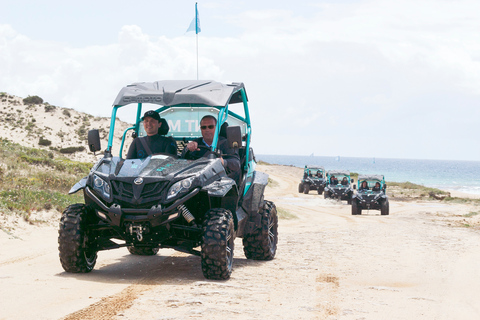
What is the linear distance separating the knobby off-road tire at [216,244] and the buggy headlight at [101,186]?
1236mm

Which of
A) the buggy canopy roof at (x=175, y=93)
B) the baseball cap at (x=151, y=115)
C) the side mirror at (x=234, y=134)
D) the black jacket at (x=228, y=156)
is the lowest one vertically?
the black jacket at (x=228, y=156)

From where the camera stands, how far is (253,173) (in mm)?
9805

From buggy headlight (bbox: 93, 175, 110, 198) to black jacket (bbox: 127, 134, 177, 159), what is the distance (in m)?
0.83

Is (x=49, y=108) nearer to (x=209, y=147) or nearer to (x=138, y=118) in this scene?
(x=138, y=118)

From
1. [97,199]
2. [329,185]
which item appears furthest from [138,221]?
[329,185]

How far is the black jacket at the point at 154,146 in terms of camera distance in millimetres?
8219

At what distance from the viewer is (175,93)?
26.5 ft

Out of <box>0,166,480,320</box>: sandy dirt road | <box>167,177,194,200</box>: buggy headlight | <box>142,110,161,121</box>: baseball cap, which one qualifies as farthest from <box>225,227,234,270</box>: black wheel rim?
<box>142,110,161,121</box>: baseball cap

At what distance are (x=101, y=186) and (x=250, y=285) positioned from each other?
7.16 feet

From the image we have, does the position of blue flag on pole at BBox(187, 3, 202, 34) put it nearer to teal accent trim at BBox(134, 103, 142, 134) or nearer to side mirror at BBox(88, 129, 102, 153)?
teal accent trim at BBox(134, 103, 142, 134)

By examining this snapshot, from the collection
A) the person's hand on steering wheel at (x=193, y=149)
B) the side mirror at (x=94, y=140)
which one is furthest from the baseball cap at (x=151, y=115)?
the side mirror at (x=94, y=140)

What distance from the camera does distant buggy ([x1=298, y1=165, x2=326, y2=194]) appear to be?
43.9 m

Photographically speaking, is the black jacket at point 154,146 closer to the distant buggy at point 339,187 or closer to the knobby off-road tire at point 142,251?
the knobby off-road tire at point 142,251

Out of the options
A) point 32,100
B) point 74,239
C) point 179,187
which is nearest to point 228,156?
point 179,187
